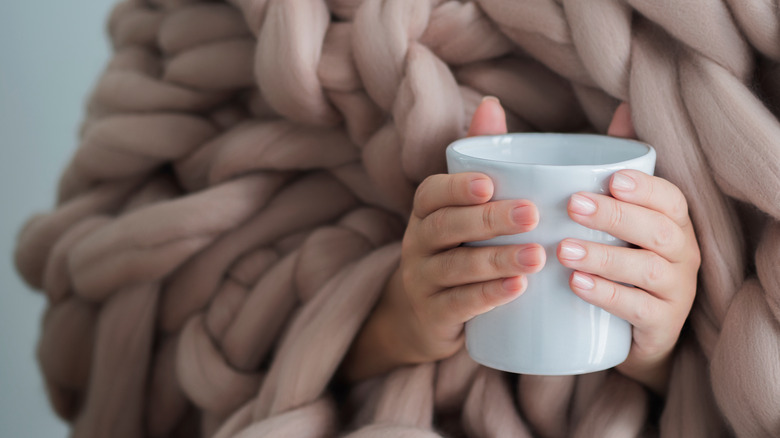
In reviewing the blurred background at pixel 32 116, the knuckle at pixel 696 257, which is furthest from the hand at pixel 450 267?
the blurred background at pixel 32 116

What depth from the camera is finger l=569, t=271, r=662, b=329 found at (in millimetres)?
394

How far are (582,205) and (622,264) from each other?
0.05 metres

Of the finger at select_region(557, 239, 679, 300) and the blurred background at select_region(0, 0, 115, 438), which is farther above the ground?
the finger at select_region(557, 239, 679, 300)

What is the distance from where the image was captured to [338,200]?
644 millimetres

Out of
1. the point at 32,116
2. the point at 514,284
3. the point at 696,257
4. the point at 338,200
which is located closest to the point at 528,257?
the point at 514,284

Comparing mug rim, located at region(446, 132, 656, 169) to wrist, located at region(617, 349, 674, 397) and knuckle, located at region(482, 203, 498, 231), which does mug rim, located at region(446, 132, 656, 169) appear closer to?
knuckle, located at region(482, 203, 498, 231)

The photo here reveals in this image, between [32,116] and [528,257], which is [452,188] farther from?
[32,116]

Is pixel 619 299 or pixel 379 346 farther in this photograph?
pixel 379 346

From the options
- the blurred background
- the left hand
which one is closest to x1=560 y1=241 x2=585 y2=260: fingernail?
the left hand

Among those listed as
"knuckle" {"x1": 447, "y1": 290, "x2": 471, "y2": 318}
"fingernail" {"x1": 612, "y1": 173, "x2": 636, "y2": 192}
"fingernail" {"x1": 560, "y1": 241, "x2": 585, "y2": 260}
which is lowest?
"knuckle" {"x1": 447, "y1": 290, "x2": 471, "y2": 318}

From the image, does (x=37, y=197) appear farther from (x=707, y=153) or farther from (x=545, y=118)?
(x=707, y=153)

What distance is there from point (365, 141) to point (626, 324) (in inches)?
10.5

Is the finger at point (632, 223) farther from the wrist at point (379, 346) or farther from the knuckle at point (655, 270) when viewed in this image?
the wrist at point (379, 346)

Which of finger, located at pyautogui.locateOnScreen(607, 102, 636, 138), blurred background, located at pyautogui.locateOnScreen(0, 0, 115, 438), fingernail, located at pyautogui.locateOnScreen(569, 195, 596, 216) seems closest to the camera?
fingernail, located at pyautogui.locateOnScreen(569, 195, 596, 216)
